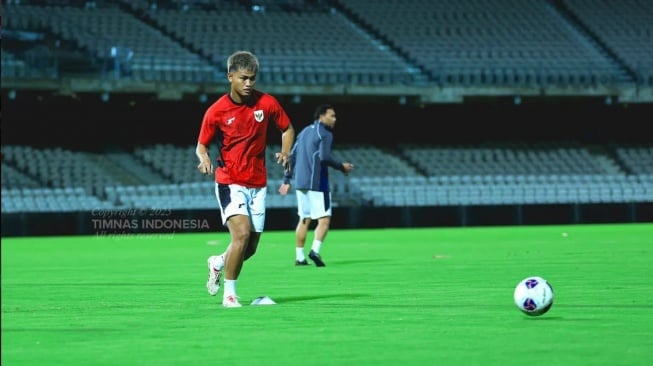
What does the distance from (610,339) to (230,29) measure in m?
37.9

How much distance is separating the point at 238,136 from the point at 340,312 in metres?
1.78

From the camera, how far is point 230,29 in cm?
4475

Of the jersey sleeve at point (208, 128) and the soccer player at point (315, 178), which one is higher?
the jersey sleeve at point (208, 128)

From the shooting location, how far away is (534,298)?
9031mm

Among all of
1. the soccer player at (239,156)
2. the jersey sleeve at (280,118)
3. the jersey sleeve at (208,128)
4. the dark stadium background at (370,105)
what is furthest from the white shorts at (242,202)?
the dark stadium background at (370,105)

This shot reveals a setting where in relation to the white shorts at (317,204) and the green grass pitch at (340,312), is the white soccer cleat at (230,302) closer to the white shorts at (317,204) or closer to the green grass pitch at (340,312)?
the green grass pitch at (340,312)

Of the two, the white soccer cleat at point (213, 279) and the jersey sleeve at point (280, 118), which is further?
the white soccer cleat at point (213, 279)

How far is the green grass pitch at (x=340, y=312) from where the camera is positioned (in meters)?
7.16

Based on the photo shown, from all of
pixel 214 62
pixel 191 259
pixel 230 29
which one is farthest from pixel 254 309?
pixel 230 29

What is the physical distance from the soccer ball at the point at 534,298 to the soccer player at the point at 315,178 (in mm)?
8096

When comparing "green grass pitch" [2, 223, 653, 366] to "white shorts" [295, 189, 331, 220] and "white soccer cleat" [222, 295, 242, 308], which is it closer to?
"white soccer cleat" [222, 295, 242, 308]

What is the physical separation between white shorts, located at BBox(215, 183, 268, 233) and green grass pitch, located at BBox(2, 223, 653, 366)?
78 centimetres

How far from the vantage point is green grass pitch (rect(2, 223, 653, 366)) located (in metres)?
7.16

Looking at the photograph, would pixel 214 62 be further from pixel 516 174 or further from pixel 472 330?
pixel 472 330
